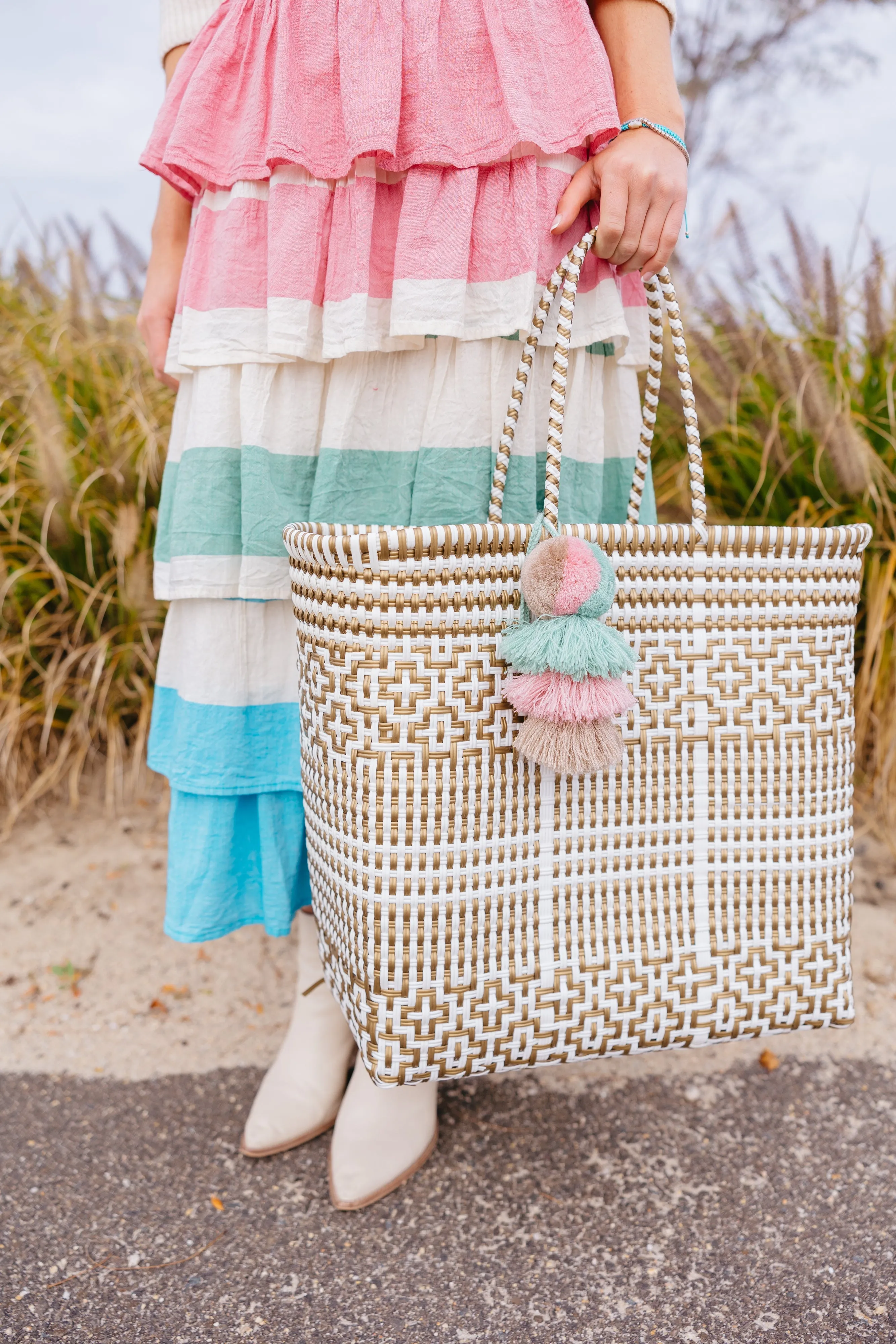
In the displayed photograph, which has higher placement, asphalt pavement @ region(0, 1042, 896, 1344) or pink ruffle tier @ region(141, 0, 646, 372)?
pink ruffle tier @ region(141, 0, 646, 372)

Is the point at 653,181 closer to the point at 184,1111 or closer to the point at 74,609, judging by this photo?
the point at 184,1111

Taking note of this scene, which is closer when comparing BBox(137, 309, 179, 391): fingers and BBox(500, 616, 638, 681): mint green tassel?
BBox(500, 616, 638, 681): mint green tassel

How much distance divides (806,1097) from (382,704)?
3.00 feet

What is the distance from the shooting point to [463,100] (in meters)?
0.83

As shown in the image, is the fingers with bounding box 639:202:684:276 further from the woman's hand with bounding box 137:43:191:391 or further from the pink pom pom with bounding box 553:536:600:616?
the woman's hand with bounding box 137:43:191:391

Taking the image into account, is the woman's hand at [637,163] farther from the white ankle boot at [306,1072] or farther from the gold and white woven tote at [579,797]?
the white ankle boot at [306,1072]

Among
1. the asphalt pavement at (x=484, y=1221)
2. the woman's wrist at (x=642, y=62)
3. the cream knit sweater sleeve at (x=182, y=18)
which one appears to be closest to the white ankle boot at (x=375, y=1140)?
the asphalt pavement at (x=484, y=1221)

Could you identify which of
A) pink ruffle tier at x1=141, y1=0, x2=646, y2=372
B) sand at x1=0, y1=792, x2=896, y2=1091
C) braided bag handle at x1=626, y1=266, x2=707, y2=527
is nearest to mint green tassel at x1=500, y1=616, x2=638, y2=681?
braided bag handle at x1=626, y1=266, x2=707, y2=527

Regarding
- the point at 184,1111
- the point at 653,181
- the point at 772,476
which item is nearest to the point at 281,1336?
the point at 184,1111

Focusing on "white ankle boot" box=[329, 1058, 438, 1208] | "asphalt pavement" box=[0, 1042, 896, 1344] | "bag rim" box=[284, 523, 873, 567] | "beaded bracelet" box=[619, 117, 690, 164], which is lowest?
"asphalt pavement" box=[0, 1042, 896, 1344]

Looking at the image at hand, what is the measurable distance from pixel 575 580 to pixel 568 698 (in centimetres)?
9

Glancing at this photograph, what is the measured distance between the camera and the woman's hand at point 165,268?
3.44 feet

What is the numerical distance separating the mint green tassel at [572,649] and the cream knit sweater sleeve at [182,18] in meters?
0.81

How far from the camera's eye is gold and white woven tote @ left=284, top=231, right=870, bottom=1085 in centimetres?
73
